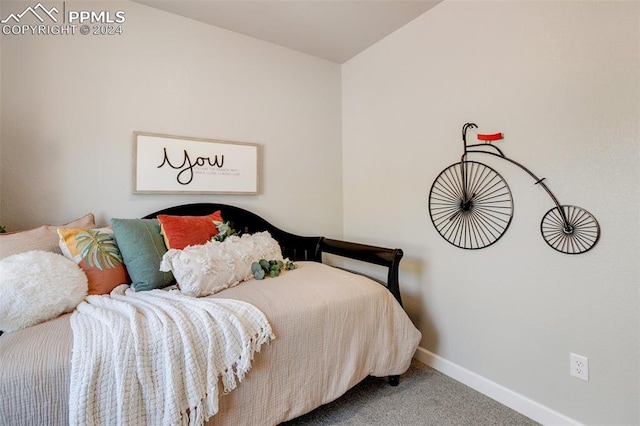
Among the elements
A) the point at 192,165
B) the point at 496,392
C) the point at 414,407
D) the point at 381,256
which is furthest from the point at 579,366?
the point at 192,165

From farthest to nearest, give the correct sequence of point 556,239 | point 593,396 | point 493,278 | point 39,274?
point 493,278 → point 556,239 → point 593,396 → point 39,274

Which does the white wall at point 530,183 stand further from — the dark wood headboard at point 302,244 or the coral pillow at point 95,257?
the coral pillow at point 95,257

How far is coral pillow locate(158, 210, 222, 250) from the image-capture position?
167cm

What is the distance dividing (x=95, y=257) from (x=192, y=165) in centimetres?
88

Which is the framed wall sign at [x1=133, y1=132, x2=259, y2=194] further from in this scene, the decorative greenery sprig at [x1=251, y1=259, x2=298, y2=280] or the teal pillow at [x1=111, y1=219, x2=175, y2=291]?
the decorative greenery sprig at [x1=251, y1=259, x2=298, y2=280]

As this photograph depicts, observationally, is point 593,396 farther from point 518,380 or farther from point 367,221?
point 367,221

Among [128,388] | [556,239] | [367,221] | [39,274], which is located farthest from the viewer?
[367,221]

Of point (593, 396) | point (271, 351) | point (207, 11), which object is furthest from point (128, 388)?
point (207, 11)

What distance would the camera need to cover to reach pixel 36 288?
115 centimetres

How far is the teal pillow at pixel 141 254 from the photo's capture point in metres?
1.51

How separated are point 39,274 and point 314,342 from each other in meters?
1.14

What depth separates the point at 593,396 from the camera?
1.30 metres

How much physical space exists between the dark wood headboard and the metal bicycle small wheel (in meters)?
0.70

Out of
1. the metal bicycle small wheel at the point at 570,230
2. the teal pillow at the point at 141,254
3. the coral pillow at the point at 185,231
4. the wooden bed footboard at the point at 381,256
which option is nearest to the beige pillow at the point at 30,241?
the teal pillow at the point at 141,254
